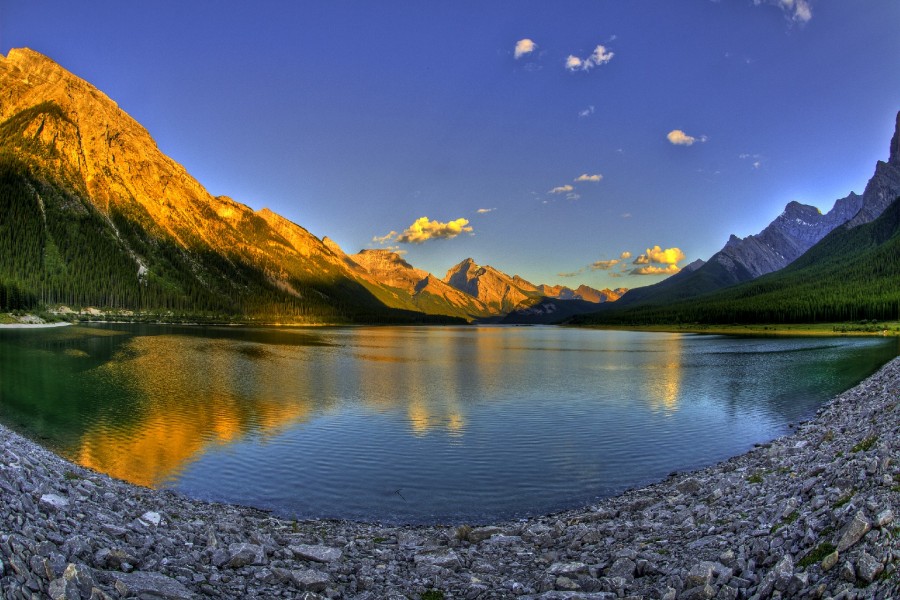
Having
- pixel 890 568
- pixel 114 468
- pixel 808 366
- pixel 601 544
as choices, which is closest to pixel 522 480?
pixel 601 544

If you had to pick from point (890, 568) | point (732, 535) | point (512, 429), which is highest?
point (890, 568)

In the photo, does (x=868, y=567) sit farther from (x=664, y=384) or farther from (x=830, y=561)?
(x=664, y=384)

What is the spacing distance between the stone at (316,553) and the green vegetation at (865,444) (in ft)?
Answer: 57.4

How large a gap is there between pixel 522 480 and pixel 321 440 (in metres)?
15.0

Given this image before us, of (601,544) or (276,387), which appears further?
(276,387)

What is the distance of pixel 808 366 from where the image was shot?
76375 mm

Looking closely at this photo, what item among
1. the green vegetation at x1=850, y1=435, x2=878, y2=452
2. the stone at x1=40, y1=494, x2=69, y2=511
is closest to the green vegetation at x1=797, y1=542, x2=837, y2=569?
the green vegetation at x1=850, y1=435, x2=878, y2=452

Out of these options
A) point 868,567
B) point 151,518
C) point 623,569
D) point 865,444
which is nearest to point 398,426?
point 151,518

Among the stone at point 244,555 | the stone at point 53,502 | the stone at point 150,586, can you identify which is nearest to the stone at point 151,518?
the stone at point 53,502

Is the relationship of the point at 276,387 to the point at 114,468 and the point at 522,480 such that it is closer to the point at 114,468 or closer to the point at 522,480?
the point at 114,468

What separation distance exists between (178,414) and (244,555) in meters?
32.9

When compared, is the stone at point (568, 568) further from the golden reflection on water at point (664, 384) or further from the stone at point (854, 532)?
the golden reflection on water at point (664, 384)

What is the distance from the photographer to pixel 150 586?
10633mm

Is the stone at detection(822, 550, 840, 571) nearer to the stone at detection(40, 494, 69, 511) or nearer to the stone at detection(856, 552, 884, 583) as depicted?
the stone at detection(856, 552, 884, 583)
